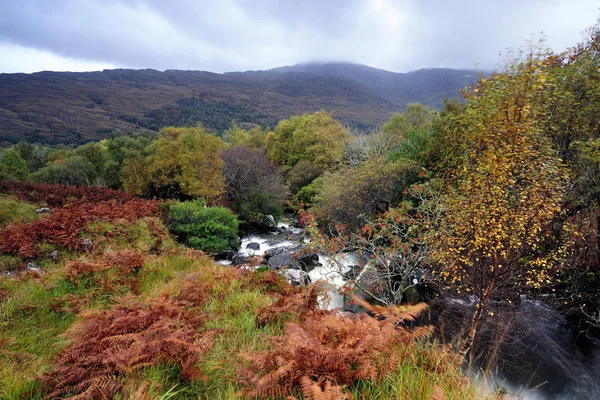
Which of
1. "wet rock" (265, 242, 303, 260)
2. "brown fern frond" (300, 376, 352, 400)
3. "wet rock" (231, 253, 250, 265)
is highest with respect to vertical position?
"brown fern frond" (300, 376, 352, 400)

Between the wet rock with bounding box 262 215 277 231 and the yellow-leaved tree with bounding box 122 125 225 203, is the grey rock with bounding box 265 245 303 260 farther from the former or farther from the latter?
the yellow-leaved tree with bounding box 122 125 225 203

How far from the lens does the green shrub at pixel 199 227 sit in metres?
14.6

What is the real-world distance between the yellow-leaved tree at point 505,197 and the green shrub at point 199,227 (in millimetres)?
10520

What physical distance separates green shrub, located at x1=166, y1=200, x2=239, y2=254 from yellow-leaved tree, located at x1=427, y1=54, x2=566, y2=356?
10520mm

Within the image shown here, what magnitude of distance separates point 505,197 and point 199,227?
12752 millimetres

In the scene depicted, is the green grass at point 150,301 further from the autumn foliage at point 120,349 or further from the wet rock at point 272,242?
the wet rock at point 272,242

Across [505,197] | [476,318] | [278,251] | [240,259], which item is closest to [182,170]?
[240,259]

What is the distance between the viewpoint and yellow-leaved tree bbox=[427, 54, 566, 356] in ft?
22.1

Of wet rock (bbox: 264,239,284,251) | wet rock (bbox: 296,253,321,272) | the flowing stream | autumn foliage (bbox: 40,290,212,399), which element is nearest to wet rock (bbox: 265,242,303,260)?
wet rock (bbox: 296,253,321,272)

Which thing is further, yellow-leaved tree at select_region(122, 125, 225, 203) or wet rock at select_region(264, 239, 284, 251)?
yellow-leaved tree at select_region(122, 125, 225, 203)

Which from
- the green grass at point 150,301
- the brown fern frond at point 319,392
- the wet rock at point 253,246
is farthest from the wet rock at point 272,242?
the brown fern frond at point 319,392

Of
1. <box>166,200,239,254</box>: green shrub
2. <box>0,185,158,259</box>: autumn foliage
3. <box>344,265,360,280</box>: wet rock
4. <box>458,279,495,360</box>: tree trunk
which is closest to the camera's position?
<box>458,279,495,360</box>: tree trunk

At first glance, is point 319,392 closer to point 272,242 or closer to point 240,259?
point 240,259

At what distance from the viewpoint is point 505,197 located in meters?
7.46
